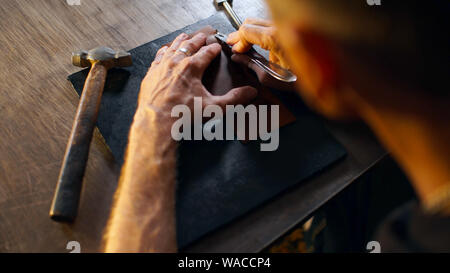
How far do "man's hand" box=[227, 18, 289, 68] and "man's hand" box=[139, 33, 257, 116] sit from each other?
0.06 m

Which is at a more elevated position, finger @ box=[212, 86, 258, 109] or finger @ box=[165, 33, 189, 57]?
finger @ box=[165, 33, 189, 57]

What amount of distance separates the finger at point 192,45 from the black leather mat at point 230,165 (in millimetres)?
184

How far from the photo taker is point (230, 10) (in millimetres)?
1063

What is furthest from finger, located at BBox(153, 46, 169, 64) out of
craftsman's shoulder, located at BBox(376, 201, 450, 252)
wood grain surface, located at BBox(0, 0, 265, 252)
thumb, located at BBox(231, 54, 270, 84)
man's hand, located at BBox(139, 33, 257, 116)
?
craftsman's shoulder, located at BBox(376, 201, 450, 252)

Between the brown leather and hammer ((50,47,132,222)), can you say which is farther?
the brown leather

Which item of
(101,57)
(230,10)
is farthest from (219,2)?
(101,57)

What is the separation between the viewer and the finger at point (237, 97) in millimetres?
805

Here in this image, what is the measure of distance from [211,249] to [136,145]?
0.97ft

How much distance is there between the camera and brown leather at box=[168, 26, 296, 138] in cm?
83

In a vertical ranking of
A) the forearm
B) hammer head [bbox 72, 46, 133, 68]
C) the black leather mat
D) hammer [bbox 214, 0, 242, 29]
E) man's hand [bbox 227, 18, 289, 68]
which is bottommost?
the black leather mat

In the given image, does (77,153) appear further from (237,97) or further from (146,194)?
(237,97)

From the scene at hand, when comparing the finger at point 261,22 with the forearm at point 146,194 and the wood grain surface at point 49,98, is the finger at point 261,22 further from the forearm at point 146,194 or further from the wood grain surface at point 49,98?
the forearm at point 146,194

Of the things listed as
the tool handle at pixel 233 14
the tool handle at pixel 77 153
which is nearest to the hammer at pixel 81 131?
the tool handle at pixel 77 153

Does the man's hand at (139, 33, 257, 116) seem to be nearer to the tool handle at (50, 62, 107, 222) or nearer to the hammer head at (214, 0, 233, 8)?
the tool handle at (50, 62, 107, 222)
